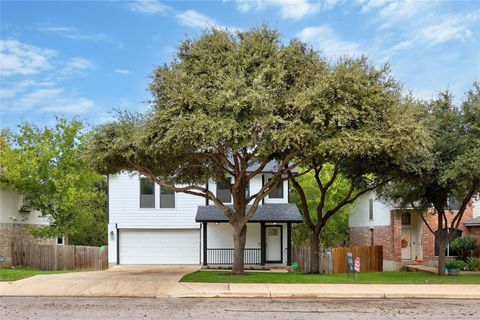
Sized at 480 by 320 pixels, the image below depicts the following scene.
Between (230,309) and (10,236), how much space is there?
21.3 metres

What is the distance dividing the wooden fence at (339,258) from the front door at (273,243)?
106 cm

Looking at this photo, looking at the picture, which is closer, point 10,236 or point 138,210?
point 10,236

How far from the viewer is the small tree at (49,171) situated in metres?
30.3

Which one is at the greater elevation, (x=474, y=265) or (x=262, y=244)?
(x=262, y=244)

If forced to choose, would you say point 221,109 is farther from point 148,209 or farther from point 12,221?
point 12,221

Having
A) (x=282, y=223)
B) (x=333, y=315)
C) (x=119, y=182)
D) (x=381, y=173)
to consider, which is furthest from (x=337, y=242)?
(x=333, y=315)

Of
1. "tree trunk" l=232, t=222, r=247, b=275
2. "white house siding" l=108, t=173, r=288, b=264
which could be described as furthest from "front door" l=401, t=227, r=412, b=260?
"tree trunk" l=232, t=222, r=247, b=275

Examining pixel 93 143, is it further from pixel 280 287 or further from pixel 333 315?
pixel 333 315

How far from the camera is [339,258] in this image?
2805cm

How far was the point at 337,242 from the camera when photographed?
160ft

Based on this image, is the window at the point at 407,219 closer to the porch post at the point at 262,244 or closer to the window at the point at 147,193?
the porch post at the point at 262,244

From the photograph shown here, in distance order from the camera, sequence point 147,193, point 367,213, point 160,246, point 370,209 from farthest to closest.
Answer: point 367,213 < point 370,209 < point 160,246 < point 147,193

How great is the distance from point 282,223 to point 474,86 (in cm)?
1378

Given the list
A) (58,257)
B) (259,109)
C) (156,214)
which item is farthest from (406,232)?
(58,257)
